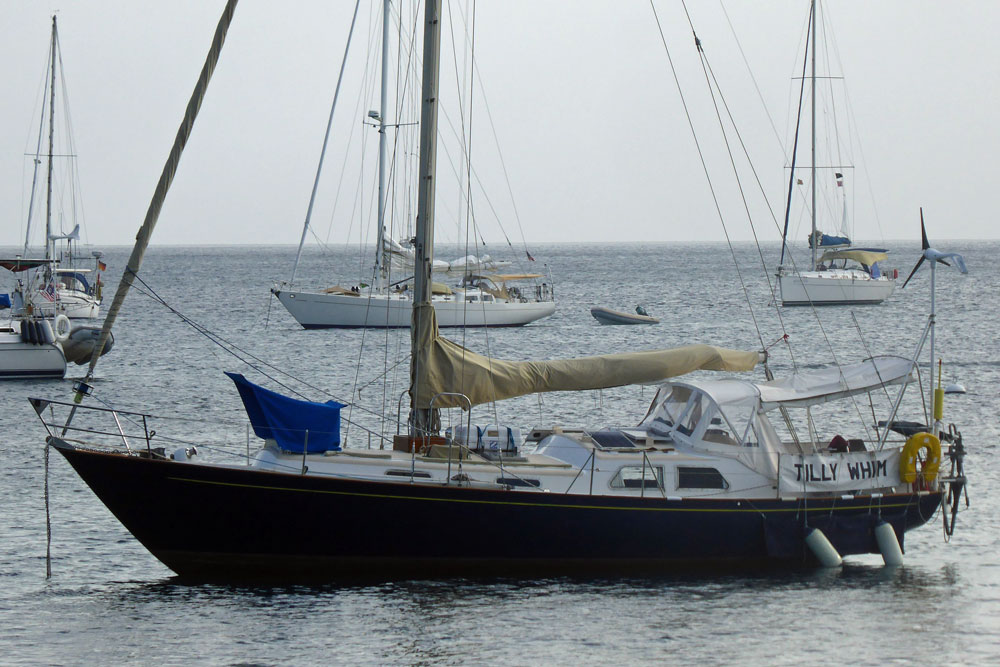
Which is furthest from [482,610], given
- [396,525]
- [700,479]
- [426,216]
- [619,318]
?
[619,318]

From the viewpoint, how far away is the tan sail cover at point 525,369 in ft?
72.6

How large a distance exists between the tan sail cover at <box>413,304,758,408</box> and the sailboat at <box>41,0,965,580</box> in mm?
41

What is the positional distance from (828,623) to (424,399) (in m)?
8.01

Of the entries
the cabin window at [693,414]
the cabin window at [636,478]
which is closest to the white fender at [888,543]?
the cabin window at [693,414]

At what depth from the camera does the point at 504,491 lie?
20719mm

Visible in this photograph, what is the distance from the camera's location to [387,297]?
6175 cm

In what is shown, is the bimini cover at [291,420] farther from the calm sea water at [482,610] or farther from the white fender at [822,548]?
the white fender at [822,548]

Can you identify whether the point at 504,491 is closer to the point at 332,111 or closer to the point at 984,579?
the point at 984,579

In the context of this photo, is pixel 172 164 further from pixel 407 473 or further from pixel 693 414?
pixel 693 414

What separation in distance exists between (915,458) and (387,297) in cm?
4161

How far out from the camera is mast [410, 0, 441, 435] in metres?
21.8

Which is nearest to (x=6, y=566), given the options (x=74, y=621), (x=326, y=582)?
(x=74, y=621)

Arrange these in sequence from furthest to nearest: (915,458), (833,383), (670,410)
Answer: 1. (670,410)
2. (833,383)
3. (915,458)

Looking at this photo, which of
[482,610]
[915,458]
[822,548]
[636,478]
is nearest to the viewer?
[482,610]
